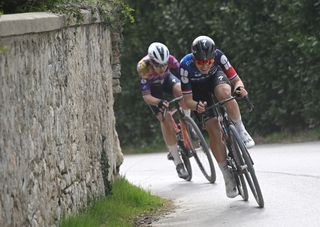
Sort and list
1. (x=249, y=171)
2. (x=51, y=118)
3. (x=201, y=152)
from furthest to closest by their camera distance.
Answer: (x=201, y=152), (x=249, y=171), (x=51, y=118)

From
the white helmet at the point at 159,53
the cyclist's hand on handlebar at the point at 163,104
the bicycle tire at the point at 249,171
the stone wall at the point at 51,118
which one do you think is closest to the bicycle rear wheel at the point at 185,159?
the cyclist's hand on handlebar at the point at 163,104

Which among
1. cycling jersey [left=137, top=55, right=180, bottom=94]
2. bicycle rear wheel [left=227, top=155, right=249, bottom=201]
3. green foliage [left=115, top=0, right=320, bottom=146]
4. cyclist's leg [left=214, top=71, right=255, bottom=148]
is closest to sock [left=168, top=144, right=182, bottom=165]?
cycling jersey [left=137, top=55, right=180, bottom=94]

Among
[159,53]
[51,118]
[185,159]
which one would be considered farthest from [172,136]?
[51,118]

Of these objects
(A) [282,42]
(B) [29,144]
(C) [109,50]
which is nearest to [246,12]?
(A) [282,42]

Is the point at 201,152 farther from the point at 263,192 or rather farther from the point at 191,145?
the point at 263,192

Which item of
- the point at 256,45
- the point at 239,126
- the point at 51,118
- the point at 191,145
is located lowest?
the point at 191,145

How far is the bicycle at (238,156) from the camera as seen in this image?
33.7 ft

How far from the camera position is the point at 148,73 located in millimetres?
13758

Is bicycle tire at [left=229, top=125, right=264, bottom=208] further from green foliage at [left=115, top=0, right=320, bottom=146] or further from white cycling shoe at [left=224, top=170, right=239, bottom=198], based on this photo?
green foliage at [left=115, top=0, right=320, bottom=146]

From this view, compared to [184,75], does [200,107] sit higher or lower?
lower

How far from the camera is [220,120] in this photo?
10.9 meters

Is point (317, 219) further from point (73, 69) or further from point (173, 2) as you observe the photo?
point (173, 2)

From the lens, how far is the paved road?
32.3 feet

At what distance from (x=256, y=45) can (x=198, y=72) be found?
9.58 meters
